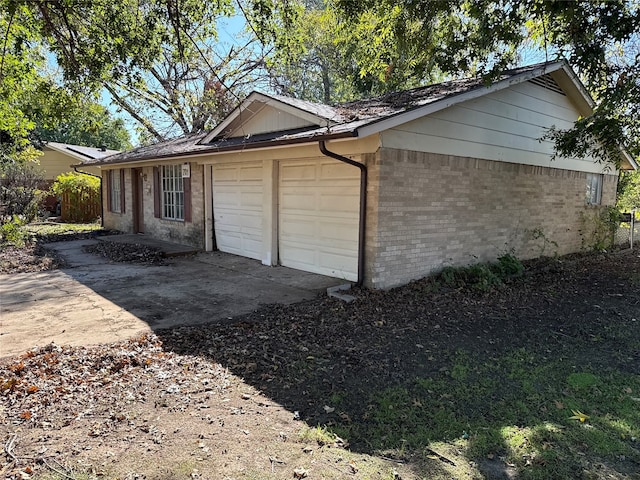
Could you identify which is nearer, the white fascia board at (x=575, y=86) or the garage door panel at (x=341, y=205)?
the garage door panel at (x=341, y=205)

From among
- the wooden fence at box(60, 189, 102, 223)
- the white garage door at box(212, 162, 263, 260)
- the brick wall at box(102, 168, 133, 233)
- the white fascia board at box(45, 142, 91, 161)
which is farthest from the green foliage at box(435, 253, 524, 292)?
the white fascia board at box(45, 142, 91, 161)

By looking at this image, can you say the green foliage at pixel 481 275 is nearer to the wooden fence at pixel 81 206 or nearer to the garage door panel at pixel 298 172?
the garage door panel at pixel 298 172

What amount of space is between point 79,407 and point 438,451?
2.76 m

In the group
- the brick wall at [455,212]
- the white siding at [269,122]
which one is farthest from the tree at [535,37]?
the white siding at [269,122]

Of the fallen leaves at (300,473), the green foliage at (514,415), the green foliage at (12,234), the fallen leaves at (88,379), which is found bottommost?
Answer: the green foliage at (514,415)

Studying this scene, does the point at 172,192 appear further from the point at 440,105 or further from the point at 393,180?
the point at 440,105

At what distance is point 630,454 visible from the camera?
290cm

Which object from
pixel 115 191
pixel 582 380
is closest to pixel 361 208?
pixel 582 380

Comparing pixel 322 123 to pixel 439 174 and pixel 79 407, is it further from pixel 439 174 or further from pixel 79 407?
pixel 79 407

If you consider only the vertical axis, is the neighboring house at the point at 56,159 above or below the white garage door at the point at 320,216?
above

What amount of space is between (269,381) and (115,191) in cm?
1448

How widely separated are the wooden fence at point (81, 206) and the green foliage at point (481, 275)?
57.1 ft

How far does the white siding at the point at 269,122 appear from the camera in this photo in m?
8.41

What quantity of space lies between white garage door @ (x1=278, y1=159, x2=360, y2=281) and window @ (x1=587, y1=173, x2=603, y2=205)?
8645 millimetres
